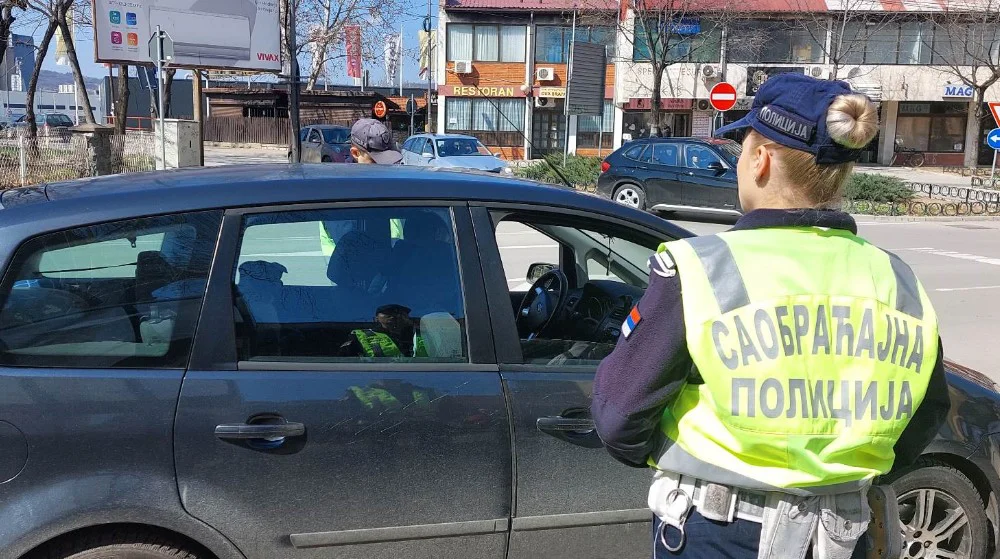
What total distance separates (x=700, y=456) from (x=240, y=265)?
153 cm

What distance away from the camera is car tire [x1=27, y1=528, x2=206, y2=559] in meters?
2.37

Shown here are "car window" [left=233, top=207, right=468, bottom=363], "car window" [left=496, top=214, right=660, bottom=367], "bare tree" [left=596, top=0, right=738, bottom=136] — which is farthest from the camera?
"bare tree" [left=596, top=0, right=738, bottom=136]

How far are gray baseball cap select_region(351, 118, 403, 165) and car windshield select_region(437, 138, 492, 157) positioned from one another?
1621 centimetres

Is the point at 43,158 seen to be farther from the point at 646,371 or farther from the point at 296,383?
the point at 646,371

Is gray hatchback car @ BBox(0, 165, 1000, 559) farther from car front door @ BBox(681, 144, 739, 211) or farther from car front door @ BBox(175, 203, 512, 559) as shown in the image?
car front door @ BBox(681, 144, 739, 211)

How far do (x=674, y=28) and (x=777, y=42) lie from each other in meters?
8.58

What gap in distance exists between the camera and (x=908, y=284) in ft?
5.83

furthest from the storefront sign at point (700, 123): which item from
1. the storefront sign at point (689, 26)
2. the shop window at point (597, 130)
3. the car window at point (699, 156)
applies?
the car window at point (699, 156)

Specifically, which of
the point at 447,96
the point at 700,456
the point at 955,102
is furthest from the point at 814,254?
the point at 955,102

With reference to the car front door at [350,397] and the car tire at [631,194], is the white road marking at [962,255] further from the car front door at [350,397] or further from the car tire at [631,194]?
the car front door at [350,397]

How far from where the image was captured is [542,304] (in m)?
3.36

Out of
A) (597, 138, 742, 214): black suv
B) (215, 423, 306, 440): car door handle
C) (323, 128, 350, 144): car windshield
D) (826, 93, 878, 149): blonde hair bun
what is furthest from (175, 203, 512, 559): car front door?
(323, 128, 350, 144): car windshield

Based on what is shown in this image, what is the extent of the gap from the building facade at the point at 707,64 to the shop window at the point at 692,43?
60 millimetres

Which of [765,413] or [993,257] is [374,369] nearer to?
[765,413]
